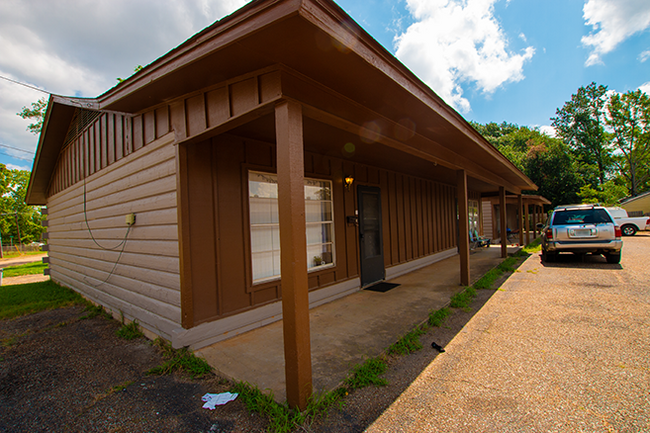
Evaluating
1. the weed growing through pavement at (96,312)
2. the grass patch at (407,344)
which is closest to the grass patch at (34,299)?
the weed growing through pavement at (96,312)

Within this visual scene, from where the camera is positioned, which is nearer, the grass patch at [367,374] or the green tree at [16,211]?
the grass patch at [367,374]

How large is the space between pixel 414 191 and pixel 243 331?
5.93 m

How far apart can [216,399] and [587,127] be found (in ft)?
135

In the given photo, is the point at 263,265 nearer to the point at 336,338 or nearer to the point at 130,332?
the point at 336,338

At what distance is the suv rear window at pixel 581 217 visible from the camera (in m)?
6.72

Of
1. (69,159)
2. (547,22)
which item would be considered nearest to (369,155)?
(69,159)

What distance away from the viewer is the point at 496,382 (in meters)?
2.32

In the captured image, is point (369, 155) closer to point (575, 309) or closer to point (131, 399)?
point (575, 309)

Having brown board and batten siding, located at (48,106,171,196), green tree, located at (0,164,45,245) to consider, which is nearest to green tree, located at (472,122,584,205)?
brown board and batten siding, located at (48,106,171,196)

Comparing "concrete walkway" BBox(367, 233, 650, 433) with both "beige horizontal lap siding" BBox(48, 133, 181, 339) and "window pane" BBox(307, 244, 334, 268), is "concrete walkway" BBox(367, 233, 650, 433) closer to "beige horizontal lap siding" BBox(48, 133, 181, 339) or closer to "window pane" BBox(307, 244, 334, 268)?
"window pane" BBox(307, 244, 334, 268)

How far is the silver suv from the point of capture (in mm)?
6566

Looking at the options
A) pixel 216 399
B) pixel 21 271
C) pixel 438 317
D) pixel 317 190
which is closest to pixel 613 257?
pixel 438 317

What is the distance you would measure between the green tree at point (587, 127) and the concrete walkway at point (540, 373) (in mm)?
34352

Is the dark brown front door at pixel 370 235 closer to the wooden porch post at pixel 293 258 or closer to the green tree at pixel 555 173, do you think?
the wooden porch post at pixel 293 258
